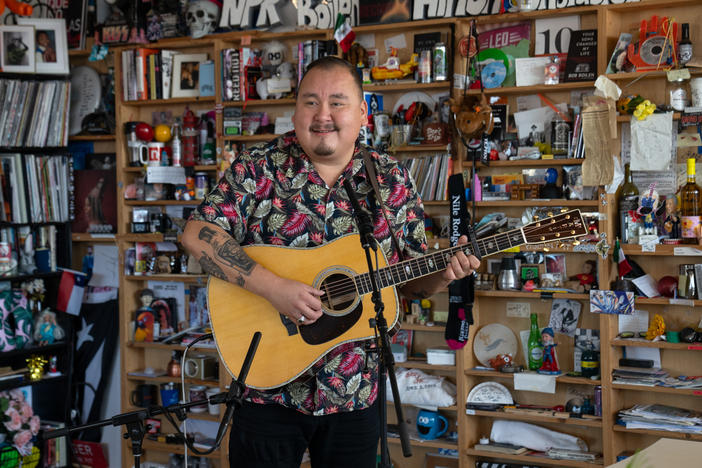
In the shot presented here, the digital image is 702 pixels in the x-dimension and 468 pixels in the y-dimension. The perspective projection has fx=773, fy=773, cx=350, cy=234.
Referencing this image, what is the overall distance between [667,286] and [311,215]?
215 centimetres

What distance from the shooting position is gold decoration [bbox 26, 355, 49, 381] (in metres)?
4.67

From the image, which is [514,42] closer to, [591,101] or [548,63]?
[548,63]

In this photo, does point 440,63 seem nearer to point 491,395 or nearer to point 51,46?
point 491,395

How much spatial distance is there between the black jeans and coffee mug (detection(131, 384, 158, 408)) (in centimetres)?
280

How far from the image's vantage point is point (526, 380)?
13.1 feet

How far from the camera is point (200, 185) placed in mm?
4801

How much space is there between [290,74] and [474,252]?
2.49 m

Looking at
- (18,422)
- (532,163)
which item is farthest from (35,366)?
(532,163)

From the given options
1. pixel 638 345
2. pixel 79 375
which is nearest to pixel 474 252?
pixel 638 345

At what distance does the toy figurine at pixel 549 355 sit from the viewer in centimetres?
405

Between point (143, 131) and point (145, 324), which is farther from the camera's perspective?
point (145, 324)

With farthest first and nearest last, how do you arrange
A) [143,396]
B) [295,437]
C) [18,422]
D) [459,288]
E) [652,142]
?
[143,396], [18,422], [459,288], [652,142], [295,437]

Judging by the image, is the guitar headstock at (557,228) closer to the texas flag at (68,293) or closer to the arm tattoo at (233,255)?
the arm tattoo at (233,255)

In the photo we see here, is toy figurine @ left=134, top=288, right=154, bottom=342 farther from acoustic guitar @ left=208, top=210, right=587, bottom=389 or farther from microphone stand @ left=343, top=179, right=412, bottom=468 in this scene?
microphone stand @ left=343, top=179, right=412, bottom=468
